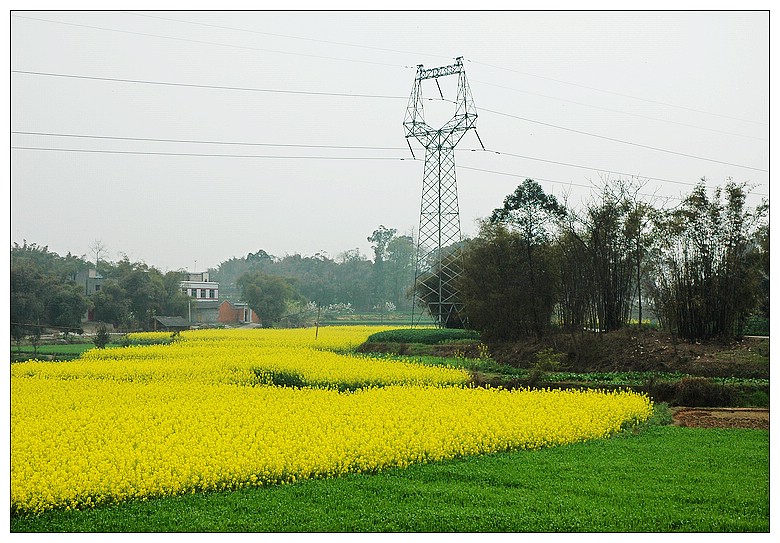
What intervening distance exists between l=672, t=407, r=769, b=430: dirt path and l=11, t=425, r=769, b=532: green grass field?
1627 millimetres

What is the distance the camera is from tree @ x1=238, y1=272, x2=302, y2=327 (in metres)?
9.70

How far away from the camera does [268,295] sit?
10016 mm

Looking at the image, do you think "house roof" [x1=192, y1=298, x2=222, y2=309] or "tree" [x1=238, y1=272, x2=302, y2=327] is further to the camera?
"tree" [x1=238, y1=272, x2=302, y2=327]

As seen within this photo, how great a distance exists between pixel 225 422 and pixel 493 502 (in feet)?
8.85

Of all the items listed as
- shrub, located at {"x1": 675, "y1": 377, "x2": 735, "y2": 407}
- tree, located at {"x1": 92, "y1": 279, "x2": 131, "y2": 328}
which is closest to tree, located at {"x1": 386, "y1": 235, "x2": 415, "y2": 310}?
tree, located at {"x1": 92, "y1": 279, "x2": 131, "y2": 328}

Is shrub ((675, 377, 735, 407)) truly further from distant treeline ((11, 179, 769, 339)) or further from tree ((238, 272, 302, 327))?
tree ((238, 272, 302, 327))

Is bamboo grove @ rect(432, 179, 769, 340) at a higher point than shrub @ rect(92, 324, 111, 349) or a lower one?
higher

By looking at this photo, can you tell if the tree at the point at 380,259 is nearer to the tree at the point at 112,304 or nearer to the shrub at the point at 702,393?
the tree at the point at 112,304

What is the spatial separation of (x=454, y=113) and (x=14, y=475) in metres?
6.60

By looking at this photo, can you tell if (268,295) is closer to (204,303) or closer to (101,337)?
(204,303)

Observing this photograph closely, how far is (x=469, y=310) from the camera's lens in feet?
40.3

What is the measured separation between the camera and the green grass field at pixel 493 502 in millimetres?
4082

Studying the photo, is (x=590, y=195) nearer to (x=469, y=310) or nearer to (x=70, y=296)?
(x=469, y=310)

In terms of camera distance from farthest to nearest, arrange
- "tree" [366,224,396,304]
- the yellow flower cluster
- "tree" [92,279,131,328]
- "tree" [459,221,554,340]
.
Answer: "tree" [459,221,554,340], "tree" [366,224,396,304], "tree" [92,279,131,328], the yellow flower cluster
